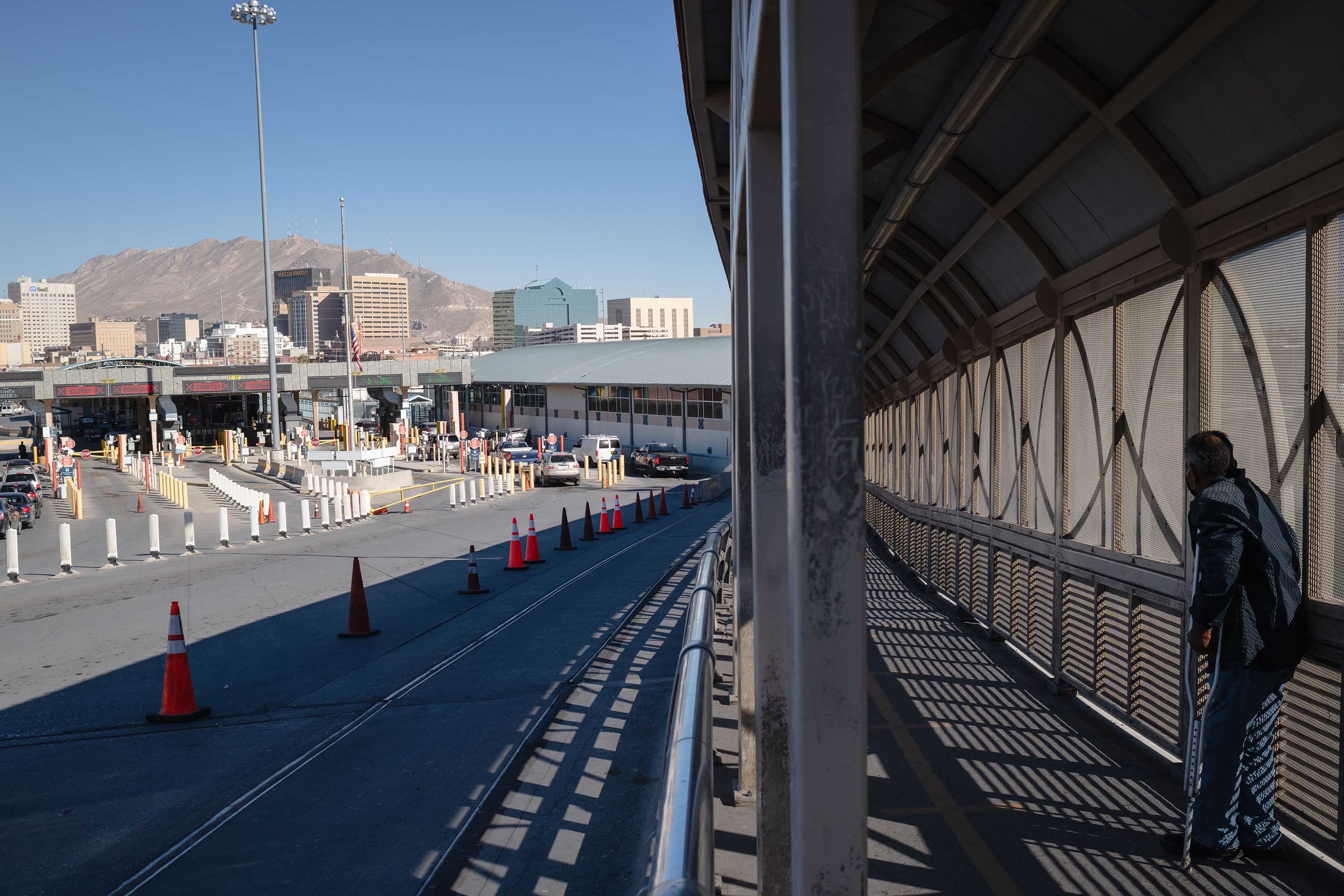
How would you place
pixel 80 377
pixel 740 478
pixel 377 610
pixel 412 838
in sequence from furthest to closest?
pixel 80 377
pixel 377 610
pixel 740 478
pixel 412 838

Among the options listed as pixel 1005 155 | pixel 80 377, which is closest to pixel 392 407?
pixel 80 377

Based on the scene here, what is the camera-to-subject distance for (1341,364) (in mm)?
4941

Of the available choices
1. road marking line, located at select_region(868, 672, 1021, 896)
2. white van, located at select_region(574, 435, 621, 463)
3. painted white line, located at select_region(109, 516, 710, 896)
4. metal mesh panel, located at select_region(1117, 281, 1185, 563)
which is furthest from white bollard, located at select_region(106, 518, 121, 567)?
white van, located at select_region(574, 435, 621, 463)

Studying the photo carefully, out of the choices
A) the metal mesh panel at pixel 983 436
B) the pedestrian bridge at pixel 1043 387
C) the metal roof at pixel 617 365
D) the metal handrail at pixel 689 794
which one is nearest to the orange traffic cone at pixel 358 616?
the pedestrian bridge at pixel 1043 387

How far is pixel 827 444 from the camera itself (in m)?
2.60

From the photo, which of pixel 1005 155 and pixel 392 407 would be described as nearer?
pixel 1005 155

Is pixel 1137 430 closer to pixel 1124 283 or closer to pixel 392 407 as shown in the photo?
pixel 1124 283

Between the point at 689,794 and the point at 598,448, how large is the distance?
5225 cm

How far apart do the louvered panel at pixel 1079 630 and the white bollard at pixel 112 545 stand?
16.9m

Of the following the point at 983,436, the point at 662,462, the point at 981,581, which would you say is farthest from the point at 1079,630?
the point at 662,462

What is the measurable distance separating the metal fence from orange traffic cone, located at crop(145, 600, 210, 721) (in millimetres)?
7100

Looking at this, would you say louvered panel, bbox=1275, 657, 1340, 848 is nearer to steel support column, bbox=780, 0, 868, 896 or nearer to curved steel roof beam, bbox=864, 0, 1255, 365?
curved steel roof beam, bbox=864, 0, 1255, 365

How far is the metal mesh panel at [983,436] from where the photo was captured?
12.1 metres

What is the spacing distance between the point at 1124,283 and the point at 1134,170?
1.07 meters
